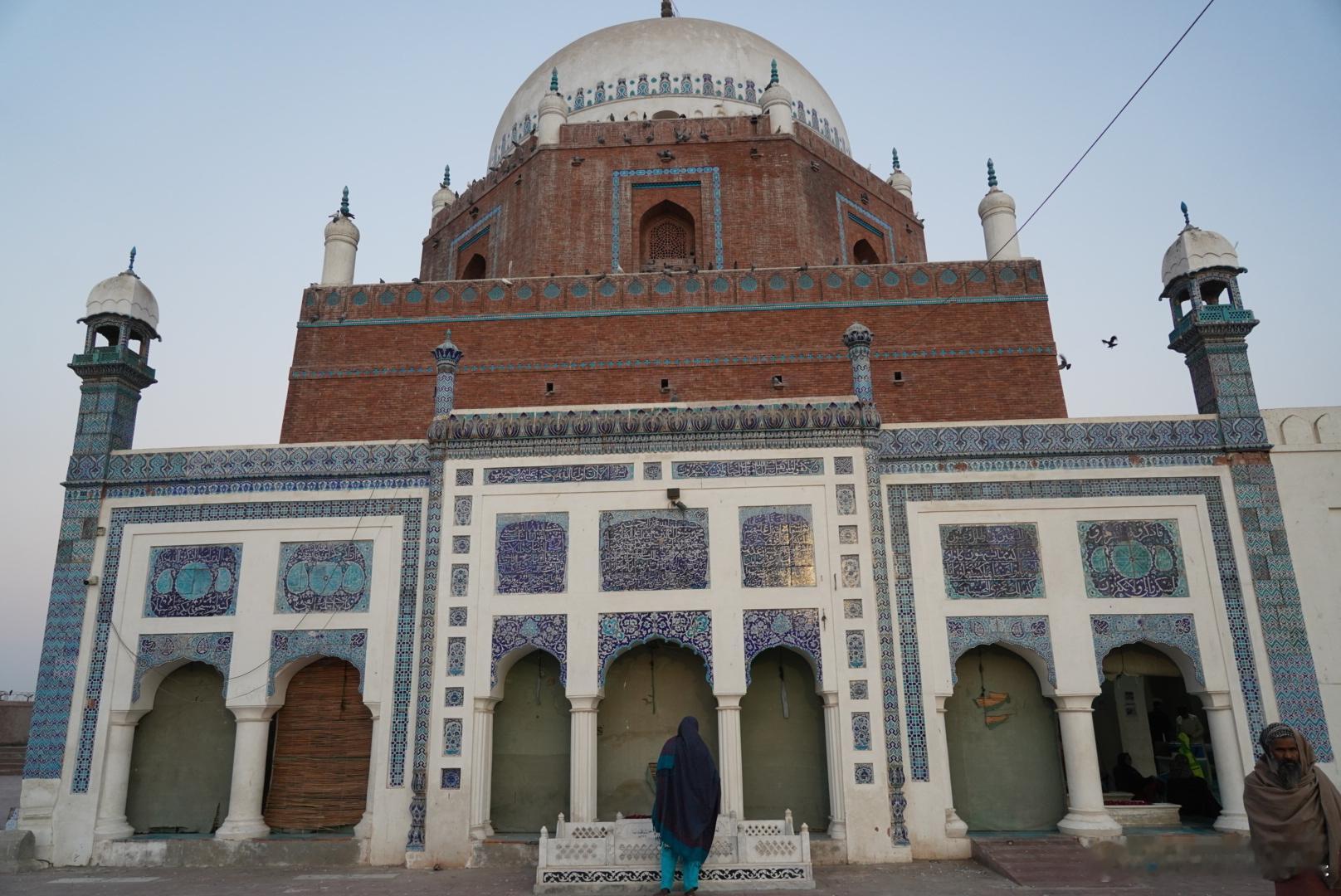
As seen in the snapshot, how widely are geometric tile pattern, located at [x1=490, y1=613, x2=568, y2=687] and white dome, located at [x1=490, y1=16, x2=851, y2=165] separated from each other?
1074 cm

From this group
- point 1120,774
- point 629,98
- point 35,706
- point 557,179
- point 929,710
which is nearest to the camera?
point 929,710

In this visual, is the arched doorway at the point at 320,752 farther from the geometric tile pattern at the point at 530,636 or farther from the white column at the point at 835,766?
the white column at the point at 835,766

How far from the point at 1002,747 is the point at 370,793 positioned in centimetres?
668

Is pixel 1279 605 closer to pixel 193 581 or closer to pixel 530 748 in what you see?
pixel 530 748

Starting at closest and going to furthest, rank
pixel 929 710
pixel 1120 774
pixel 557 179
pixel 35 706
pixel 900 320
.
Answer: pixel 929 710 < pixel 35 706 < pixel 1120 774 < pixel 900 320 < pixel 557 179

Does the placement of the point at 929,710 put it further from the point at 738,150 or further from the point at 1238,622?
the point at 738,150

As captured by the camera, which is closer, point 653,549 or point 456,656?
point 456,656

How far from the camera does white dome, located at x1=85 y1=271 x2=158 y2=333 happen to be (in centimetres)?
1184

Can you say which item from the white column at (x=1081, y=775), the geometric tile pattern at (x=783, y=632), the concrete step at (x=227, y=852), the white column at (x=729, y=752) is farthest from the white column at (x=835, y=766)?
the concrete step at (x=227, y=852)

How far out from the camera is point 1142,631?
9922 mm

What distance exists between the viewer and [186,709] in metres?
11.0

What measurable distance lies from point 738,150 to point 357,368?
7.22 m

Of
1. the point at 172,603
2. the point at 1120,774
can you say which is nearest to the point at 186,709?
the point at 172,603

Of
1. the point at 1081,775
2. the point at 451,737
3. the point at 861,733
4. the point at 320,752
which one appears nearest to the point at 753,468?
the point at 861,733
